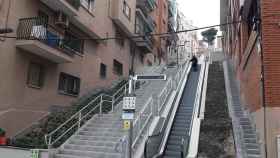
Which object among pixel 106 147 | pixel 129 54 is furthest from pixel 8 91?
pixel 129 54

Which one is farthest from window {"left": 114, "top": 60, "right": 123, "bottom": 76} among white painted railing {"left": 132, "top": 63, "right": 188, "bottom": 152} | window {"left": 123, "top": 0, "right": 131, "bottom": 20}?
white painted railing {"left": 132, "top": 63, "right": 188, "bottom": 152}

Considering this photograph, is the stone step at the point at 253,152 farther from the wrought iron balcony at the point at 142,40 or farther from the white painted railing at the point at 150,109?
the wrought iron balcony at the point at 142,40

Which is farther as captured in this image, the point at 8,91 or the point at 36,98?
→ the point at 36,98

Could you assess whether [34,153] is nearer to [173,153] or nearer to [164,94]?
[173,153]

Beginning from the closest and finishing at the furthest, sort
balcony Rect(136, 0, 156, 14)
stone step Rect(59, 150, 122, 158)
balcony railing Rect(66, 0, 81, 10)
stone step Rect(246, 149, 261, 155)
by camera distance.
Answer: stone step Rect(246, 149, 261, 155), stone step Rect(59, 150, 122, 158), balcony railing Rect(66, 0, 81, 10), balcony Rect(136, 0, 156, 14)

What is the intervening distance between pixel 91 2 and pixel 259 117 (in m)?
14.7

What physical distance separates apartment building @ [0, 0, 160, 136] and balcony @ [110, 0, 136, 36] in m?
0.08

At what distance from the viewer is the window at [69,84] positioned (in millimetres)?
18266

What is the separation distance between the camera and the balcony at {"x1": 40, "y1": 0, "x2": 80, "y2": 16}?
16.7m

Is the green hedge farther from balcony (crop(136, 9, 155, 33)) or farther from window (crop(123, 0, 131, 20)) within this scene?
balcony (crop(136, 9, 155, 33))

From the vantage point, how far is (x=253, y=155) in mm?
10969

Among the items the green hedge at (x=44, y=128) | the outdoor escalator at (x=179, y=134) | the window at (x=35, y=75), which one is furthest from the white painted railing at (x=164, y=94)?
the window at (x=35, y=75)

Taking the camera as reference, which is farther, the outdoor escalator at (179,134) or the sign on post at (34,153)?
the outdoor escalator at (179,134)

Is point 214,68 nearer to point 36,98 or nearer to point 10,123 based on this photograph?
point 36,98
